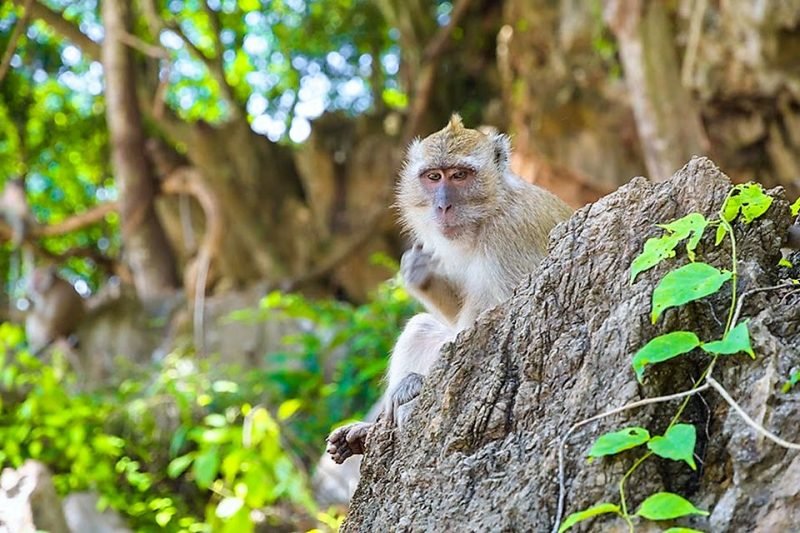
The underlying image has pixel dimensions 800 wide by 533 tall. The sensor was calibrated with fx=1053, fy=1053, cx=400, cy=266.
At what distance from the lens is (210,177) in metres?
12.5

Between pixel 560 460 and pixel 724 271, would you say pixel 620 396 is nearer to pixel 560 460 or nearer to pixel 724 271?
pixel 560 460

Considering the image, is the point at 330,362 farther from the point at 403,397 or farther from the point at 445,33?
the point at 403,397

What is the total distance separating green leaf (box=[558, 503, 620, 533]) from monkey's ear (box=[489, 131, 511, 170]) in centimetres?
252

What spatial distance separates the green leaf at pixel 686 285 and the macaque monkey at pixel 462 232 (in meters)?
1.63

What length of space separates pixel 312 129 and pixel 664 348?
1147 cm

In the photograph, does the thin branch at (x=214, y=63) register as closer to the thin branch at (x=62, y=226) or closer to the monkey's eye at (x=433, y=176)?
the thin branch at (x=62, y=226)

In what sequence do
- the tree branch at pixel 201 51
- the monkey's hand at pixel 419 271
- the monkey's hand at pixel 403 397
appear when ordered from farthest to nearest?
the tree branch at pixel 201 51
the monkey's hand at pixel 419 271
the monkey's hand at pixel 403 397

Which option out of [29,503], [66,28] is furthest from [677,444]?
[66,28]

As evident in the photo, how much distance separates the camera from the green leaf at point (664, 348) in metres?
2.20

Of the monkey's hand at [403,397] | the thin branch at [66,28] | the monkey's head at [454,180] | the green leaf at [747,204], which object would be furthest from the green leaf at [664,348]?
the thin branch at [66,28]

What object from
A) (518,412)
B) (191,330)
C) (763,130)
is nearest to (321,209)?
(191,330)

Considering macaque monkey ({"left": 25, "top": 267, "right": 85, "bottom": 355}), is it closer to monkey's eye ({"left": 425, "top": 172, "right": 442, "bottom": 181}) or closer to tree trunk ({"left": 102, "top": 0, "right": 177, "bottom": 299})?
tree trunk ({"left": 102, "top": 0, "right": 177, "bottom": 299})

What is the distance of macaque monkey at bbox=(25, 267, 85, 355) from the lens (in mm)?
11211

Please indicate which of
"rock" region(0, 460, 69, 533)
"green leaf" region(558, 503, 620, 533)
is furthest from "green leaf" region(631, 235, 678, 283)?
"rock" region(0, 460, 69, 533)
